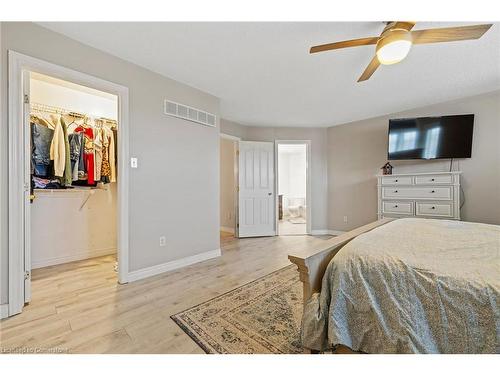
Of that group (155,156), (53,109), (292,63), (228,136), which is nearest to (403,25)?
(292,63)

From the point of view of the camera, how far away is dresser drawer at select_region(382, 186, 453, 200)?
10.3ft

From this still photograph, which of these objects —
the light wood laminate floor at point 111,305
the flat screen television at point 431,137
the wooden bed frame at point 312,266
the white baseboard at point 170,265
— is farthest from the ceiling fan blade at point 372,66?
the white baseboard at point 170,265

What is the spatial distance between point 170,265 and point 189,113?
195cm

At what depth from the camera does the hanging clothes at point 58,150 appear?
8.89 feet

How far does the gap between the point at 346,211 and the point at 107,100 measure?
474 cm

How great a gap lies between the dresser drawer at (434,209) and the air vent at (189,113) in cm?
326

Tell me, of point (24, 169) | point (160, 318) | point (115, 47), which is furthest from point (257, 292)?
point (115, 47)

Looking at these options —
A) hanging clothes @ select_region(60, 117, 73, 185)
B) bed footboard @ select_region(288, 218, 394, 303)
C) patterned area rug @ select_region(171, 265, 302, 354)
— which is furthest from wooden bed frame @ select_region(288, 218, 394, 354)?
hanging clothes @ select_region(60, 117, 73, 185)

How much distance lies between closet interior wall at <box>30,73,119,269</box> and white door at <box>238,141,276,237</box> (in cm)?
230

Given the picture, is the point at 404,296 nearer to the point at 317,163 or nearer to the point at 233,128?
the point at 233,128

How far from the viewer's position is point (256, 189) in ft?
15.7

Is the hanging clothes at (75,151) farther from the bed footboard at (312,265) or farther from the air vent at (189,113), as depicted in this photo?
the bed footboard at (312,265)
